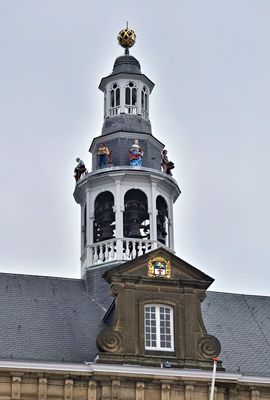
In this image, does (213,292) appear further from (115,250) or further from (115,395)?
(115,395)

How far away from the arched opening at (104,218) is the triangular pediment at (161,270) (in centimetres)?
499

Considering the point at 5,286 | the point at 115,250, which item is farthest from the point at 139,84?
the point at 5,286

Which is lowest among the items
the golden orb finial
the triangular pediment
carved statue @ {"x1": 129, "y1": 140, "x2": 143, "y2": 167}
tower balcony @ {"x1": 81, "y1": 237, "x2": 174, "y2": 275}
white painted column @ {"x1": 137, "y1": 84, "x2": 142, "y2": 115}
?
the triangular pediment

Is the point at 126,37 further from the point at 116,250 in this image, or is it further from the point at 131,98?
the point at 116,250

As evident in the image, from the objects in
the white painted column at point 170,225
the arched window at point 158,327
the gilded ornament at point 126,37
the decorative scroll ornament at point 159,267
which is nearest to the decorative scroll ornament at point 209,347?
the arched window at point 158,327

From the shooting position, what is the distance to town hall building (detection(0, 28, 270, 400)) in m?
41.0

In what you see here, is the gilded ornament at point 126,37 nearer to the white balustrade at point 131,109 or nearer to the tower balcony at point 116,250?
the white balustrade at point 131,109

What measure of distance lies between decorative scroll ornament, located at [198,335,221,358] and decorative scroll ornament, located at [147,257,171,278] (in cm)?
291

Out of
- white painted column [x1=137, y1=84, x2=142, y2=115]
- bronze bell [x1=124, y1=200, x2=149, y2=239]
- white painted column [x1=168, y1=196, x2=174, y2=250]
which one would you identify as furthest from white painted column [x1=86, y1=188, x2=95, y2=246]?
white painted column [x1=137, y1=84, x2=142, y2=115]

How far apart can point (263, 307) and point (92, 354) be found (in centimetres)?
967

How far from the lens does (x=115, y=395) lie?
133ft

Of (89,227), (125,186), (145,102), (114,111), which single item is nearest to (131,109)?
(114,111)

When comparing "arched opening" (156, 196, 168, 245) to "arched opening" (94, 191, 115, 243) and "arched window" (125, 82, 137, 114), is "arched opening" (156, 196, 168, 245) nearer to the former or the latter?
"arched opening" (94, 191, 115, 243)

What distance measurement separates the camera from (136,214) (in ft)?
162
